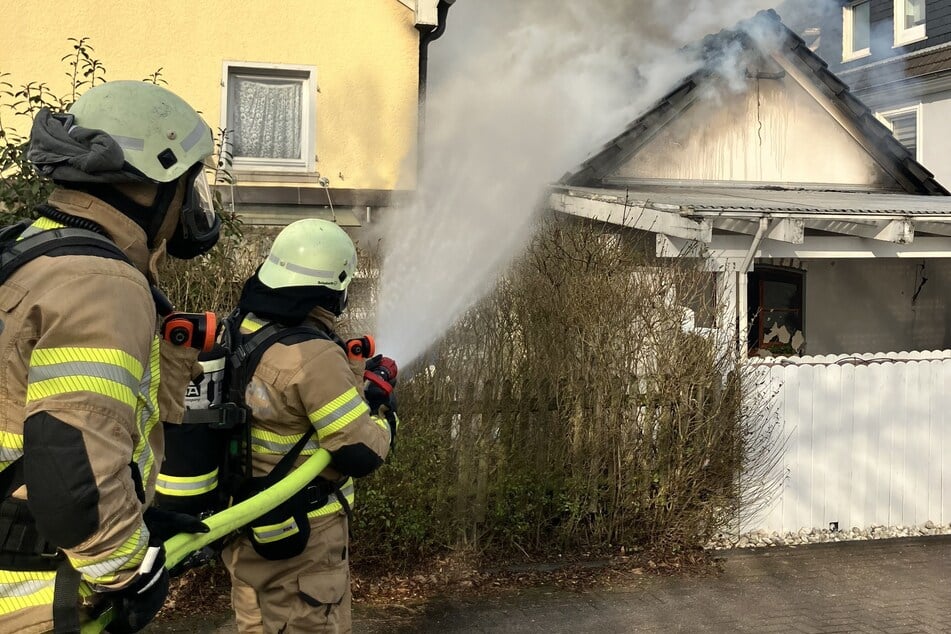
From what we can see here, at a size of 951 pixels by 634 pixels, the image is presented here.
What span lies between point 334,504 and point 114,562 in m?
1.50

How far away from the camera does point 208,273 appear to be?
5.23m

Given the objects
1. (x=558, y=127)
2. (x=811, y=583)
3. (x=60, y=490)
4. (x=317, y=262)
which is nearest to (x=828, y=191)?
(x=558, y=127)

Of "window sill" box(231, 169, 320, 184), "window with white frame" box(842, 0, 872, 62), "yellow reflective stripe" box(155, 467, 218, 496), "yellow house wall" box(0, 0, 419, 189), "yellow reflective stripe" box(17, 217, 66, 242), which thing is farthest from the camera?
"window with white frame" box(842, 0, 872, 62)

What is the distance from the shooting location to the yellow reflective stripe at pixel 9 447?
184cm

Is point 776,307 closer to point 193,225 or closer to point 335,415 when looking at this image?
point 335,415

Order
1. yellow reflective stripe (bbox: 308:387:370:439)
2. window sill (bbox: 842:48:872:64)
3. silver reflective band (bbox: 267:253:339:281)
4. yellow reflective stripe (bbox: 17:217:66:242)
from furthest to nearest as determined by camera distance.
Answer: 1. window sill (bbox: 842:48:872:64)
2. silver reflective band (bbox: 267:253:339:281)
3. yellow reflective stripe (bbox: 308:387:370:439)
4. yellow reflective stripe (bbox: 17:217:66:242)

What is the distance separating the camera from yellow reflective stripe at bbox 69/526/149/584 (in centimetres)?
182

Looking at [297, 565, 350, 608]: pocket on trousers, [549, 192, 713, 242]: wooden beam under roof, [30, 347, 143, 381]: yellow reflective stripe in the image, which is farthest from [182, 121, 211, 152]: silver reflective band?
[549, 192, 713, 242]: wooden beam under roof

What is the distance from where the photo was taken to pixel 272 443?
3.19 metres

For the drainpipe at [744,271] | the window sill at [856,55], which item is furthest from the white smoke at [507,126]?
the window sill at [856,55]

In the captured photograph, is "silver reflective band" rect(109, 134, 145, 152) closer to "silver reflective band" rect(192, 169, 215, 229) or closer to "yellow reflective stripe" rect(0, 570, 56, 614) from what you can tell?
"silver reflective band" rect(192, 169, 215, 229)

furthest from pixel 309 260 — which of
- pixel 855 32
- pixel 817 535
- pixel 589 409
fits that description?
pixel 855 32

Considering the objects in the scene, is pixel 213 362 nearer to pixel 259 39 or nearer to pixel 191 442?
pixel 191 442

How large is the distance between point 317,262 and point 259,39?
6665mm
